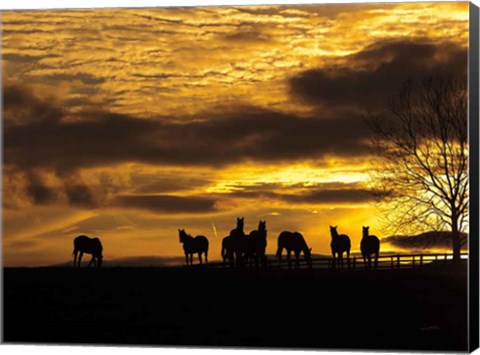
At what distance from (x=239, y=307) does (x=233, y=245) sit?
2.18 feet

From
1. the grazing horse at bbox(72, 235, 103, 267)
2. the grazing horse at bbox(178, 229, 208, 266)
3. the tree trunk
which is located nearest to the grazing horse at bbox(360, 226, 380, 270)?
the tree trunk

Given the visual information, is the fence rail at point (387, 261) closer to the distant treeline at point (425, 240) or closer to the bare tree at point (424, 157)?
the distant treeline at point (425, 240)

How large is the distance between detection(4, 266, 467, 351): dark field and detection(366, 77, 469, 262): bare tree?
571 mm

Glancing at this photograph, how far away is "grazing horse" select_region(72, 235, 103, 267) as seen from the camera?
19.5 m

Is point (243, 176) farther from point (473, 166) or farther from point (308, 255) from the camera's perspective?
point (473, 166)

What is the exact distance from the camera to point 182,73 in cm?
1948

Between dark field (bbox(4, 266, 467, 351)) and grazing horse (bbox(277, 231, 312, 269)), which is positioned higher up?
grazing horse (bbox(277, 231, 312, 269))

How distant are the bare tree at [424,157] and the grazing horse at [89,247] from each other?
3.00m

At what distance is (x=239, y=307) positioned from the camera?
19.4m

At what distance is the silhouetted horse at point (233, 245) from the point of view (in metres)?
19.3

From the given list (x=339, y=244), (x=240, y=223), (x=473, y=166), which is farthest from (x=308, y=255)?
(x=473, y=166)

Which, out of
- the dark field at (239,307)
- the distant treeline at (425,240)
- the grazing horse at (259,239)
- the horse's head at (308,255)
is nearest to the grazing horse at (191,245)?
the dark field at (239,307)

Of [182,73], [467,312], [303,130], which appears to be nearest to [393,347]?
[467,312]

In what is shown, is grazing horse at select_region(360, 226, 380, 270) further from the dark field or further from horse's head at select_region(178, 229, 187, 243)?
horse's head at select_region(178, 229, 187, 243)
